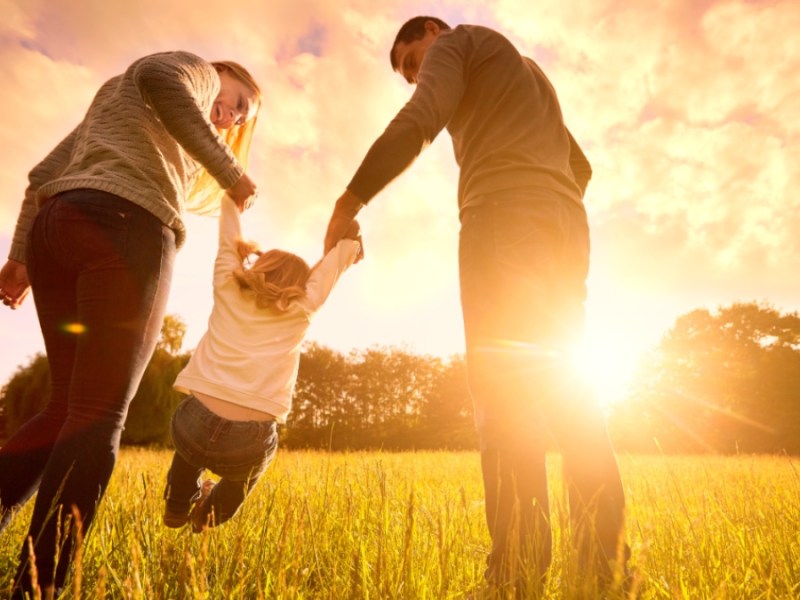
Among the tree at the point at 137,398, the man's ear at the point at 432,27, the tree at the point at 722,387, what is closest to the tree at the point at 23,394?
the tree at the point at 137,398

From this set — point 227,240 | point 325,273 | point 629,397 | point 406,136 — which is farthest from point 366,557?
point 629,397

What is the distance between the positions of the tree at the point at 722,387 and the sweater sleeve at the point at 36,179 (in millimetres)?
25398

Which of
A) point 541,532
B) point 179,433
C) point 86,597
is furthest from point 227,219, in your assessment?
point 541,532

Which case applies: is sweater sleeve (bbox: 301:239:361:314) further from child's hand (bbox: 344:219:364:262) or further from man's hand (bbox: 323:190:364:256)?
man's hand (bbox: 323:190:364:256)

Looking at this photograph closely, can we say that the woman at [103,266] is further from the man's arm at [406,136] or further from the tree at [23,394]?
the tree at [23,394]

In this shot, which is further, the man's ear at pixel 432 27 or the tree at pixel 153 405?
the tree at pixel 153 405

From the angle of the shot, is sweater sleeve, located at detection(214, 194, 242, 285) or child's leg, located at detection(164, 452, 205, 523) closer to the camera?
child's leg, located at detection(164, 452, 205, 523)

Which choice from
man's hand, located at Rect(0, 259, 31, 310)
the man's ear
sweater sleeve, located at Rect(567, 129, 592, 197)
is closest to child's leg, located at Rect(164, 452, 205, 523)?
man's hand, located at Rect(0, 259, 31, 310)

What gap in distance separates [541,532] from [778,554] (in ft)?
4.65

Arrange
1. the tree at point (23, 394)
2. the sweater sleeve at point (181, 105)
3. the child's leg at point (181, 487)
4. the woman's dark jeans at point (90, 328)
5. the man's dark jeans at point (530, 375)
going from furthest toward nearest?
the tree at point (23, 394)
the child's leg at point (181, 487)
the sweater sleeve at point (181, 105)
the man's dark jeans at point (530, 375)
the woman's dark jeans at point (90, 328)

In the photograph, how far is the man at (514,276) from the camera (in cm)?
150

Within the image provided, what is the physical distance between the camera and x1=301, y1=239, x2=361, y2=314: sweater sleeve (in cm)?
229

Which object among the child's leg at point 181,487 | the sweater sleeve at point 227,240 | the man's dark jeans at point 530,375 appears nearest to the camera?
the man's dark jeans at point 530,375

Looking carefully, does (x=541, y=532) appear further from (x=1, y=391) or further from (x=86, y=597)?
(x=1, y=391)
